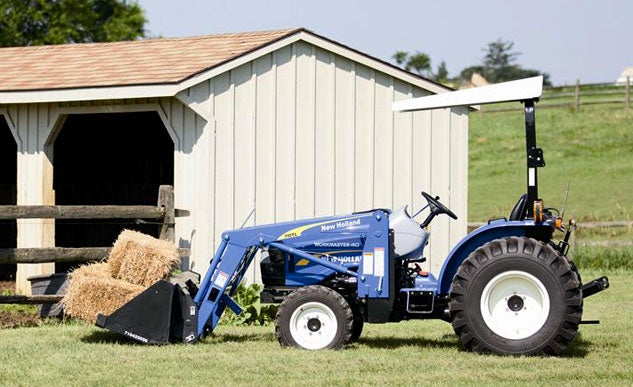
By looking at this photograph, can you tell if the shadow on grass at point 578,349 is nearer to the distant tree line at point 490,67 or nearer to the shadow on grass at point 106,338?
the shadow on grass at point 106,338

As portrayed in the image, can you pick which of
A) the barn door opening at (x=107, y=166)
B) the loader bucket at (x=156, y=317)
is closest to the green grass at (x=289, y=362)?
the loader bucket at (x=156, y=317)

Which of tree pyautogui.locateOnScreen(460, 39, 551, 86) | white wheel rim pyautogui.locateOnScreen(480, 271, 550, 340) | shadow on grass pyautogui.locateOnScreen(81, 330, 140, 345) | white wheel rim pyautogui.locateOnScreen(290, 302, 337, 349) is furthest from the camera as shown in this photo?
tree pyautogui.locateOnScreen(460, 39, 551, 86)

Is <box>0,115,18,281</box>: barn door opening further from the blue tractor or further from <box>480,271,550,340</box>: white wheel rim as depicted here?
<box>480,271,550,340</box>: white wheel rim

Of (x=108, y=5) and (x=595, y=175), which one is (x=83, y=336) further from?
(x=108, y=5)

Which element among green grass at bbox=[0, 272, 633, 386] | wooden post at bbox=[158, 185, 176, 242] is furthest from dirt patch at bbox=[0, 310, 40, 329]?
wooden post at bbox=[158, 185, 176, 242]

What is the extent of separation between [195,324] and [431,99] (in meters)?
2.86

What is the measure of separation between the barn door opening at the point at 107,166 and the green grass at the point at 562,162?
12166mm

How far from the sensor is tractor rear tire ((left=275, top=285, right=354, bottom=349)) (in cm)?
1015

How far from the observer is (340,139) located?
15.7m

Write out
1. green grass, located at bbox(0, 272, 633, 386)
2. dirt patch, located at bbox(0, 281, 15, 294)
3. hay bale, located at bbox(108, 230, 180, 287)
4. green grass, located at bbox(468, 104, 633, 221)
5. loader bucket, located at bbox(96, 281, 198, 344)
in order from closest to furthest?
green grass, located at bbox(0, 272, 633, 386), loader bucket, located at bbox(96, 281, 198, 344), hay bale, located at bbox(108, 230, 180, 287), dirt patch, located at bbox(0, 281, 15, 294), green grass, located at bbox(468, 104, 633, 221)

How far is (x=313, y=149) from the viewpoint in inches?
612

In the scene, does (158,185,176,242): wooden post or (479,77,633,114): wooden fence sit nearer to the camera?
(158,185,176,242): wooden post

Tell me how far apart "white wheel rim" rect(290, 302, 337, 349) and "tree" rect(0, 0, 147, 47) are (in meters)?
39.9

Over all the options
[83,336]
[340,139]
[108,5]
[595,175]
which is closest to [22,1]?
[108,5]
